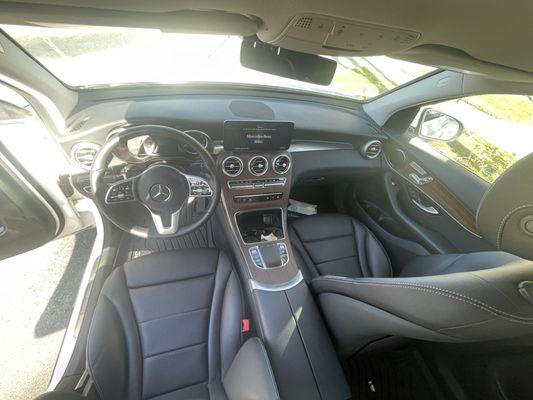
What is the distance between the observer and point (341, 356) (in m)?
1.57

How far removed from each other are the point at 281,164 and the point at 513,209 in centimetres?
121

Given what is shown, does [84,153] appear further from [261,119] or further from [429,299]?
[429,299]

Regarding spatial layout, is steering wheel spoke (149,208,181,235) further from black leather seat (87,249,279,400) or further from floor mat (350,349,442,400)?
floor mat (350,349,442,400)

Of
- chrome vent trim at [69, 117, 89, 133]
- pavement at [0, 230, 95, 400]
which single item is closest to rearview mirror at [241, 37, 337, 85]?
chrome vent trim at [69, 117, 89, 133]

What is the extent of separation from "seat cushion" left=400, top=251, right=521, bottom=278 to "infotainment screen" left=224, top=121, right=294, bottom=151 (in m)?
1.05

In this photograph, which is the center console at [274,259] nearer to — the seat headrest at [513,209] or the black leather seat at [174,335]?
the black leather seat at [174,335]

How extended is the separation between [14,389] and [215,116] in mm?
1849

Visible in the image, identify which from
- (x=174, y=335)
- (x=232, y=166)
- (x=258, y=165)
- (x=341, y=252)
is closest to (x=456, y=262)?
(x=341, y=252)

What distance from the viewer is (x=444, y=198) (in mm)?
2098

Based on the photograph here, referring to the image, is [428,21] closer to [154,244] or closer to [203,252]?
[203,252]

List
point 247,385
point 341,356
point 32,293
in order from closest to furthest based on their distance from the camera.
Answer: point 247,385
point 341,356
point 32,293

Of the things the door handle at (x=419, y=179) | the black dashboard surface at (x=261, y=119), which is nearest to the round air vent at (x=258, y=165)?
the black dashboard surface at (x=261, y=119)

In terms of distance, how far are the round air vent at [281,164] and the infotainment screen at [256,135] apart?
0.22 feet

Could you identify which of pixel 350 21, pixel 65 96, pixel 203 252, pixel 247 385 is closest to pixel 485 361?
pixel 247 385
